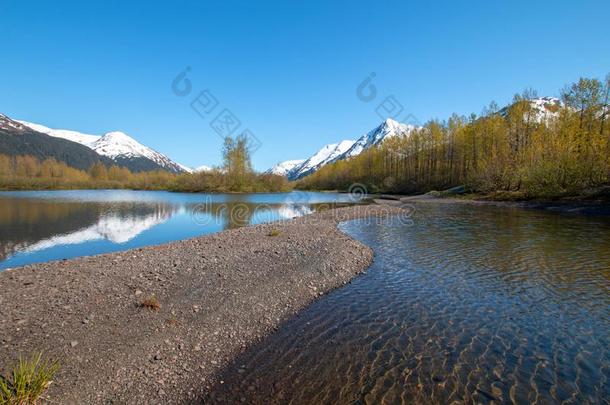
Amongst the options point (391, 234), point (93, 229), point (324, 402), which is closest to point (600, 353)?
point (324, 402)

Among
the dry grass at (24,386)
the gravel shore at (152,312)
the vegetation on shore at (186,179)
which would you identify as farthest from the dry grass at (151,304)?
the vegetation on shore at (186,179)

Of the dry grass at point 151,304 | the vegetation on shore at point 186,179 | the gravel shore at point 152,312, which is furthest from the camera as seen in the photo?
the vegetation on shore at point 186,179

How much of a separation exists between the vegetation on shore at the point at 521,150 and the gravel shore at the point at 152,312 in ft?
151

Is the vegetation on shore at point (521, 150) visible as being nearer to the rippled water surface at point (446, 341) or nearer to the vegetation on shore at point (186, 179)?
the rippled water surface at point (446, 341)

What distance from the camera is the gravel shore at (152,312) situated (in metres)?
6.05

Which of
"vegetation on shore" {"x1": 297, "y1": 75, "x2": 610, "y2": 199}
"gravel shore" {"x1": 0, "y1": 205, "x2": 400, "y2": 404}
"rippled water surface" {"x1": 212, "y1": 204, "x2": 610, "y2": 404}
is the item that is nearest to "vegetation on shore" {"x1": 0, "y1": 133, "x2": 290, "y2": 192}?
"vegetation on shore" {"x1": 297, "y1": 75, "x2": 610, "y2": 199}

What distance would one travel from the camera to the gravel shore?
19.8 feet

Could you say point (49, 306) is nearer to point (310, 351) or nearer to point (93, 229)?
point (310, 351)

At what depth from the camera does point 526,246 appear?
19.4 meters

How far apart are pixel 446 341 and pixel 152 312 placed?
8.57 meters

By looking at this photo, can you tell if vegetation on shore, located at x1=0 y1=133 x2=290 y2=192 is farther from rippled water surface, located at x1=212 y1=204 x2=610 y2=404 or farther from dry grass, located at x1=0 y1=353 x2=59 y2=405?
dry grass, located at x1=0 y1=353 x2=59 y2=405

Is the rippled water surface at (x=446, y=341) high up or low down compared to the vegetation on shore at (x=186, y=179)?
down

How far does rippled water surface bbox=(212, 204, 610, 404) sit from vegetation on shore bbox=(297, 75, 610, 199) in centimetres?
3735

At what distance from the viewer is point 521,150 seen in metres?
56.9
